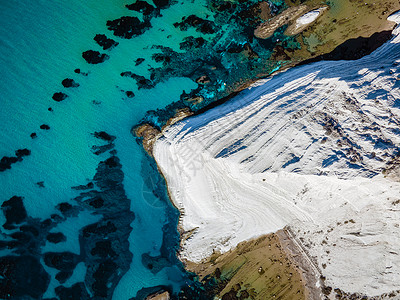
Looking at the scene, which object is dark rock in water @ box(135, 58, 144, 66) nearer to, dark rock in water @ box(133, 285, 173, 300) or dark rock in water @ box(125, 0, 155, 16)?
dark rock in water @ box(125, 0, 155, 16)

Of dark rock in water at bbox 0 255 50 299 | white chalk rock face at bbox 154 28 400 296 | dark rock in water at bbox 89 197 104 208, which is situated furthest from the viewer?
dark rock in water at bbox 89 197 104 208

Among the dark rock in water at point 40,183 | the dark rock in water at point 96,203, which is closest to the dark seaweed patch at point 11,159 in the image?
the dark rock in water at point 40,183

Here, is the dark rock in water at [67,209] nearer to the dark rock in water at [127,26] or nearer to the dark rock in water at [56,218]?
the dark rock in water at [56,218]

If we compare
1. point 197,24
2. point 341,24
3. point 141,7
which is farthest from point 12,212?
point 341,24

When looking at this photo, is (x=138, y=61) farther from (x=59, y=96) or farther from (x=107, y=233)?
(x=107, y=233)

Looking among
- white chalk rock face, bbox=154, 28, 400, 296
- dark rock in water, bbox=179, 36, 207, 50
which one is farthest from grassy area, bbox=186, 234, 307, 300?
dark rock in water, bbox=179, 36, 207, 50

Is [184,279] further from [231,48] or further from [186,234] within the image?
[231,48]
